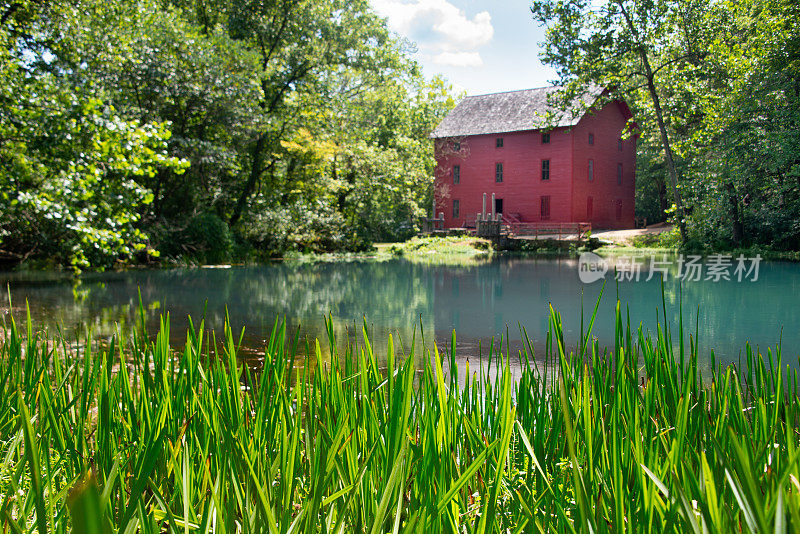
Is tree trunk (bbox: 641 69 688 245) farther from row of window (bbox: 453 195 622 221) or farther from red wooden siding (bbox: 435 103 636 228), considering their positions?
row of window (bbox: 453 195 622 221)

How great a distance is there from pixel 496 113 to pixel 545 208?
7277 mm

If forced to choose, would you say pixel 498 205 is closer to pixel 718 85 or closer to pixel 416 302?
pixel 718 85

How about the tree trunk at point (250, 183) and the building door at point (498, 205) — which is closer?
the tree trunk at point (250, 183)

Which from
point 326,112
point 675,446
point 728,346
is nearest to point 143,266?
point 326,112

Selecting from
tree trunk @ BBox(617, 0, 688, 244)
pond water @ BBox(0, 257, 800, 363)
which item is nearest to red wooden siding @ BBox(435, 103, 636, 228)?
tree trunk @ BBox(617, 0, 688, 244)

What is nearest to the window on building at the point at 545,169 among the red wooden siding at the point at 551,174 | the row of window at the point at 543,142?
the red wooden siding at the point at 551,174

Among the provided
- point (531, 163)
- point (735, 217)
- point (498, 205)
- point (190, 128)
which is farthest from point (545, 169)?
point (190, 128)

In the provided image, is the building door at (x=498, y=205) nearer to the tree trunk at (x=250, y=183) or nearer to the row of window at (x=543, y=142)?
the row of window at (x=543, y=142)

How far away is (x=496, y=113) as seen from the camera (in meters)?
43.1

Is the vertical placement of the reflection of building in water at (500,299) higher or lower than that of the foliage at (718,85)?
lower

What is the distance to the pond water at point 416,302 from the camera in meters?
8.70

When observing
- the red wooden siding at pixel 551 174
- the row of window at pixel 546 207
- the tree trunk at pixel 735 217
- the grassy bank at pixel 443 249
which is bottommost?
the grassy bank at pixel 443 249

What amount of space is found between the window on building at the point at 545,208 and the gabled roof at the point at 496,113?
4.36m

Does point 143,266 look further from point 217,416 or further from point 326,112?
point 217,416
